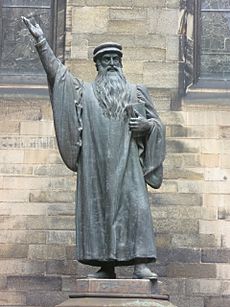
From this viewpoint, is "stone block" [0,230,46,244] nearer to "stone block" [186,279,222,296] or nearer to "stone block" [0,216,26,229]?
"stone block" [0,216,26,229]

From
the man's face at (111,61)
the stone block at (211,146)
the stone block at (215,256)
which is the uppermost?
the man's face at (111,61)

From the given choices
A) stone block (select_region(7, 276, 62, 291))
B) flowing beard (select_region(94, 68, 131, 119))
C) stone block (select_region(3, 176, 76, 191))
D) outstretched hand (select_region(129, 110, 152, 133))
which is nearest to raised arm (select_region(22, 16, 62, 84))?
flowing beard (select_region(94, 68, 131, 119))

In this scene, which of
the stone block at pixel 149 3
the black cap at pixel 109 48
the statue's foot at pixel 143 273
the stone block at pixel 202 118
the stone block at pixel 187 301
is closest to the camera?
the statue's foot at pixel 143 273

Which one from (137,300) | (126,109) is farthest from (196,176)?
(137,300)

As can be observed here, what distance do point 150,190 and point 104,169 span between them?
A: 2.68 metres

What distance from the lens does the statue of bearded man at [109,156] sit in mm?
5230

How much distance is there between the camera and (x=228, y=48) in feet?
28.7

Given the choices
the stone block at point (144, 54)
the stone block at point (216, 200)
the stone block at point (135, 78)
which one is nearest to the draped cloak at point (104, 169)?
the stone block at point (216, 200)

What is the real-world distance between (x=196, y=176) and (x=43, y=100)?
1760 mm

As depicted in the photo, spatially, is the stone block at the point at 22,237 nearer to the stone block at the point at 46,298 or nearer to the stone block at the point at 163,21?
the stone block at the point at 46,298

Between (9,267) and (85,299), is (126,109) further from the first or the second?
(9,267)

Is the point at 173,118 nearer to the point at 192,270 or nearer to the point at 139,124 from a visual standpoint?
the point at 192,270

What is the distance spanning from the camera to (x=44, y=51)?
5430mm

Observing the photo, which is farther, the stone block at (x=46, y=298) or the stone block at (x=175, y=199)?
the stone block at (x=175, y=199)
